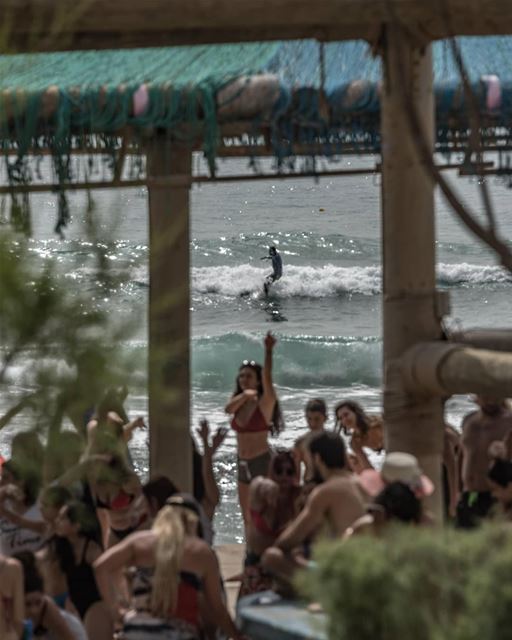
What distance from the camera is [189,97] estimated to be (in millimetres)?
8156

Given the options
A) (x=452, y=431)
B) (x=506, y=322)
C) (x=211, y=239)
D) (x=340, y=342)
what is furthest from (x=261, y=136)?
(x=211, y=239)

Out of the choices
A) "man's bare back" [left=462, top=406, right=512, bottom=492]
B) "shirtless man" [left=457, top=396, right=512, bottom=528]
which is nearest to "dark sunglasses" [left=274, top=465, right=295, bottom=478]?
"shirtless man" [left=457, top=396, right=512, bottom=528]

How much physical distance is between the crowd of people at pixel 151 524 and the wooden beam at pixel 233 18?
1.52 m

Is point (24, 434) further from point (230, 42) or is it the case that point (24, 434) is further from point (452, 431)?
point (452, 431)

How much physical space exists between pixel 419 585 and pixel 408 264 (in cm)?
362

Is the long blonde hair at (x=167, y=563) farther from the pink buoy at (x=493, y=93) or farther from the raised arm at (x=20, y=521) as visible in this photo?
the pink buoy at (x=493, y=93)

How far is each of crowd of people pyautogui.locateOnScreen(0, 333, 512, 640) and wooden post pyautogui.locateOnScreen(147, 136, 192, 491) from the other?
753 millimetres

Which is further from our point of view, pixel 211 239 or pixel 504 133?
pixel 211 239

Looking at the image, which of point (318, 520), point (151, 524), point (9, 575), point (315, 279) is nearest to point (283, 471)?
point (151, 524)

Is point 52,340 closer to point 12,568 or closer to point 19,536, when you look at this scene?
point 12,568

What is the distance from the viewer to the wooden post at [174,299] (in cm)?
917

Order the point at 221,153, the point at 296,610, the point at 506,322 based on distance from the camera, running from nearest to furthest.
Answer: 1. the point at 296,610
2. the point at 221,153
3. the point at 506,322

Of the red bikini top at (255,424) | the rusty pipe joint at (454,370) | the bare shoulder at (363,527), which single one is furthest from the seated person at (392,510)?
the red bikini top at (255,424)

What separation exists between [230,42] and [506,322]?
99.9ft
